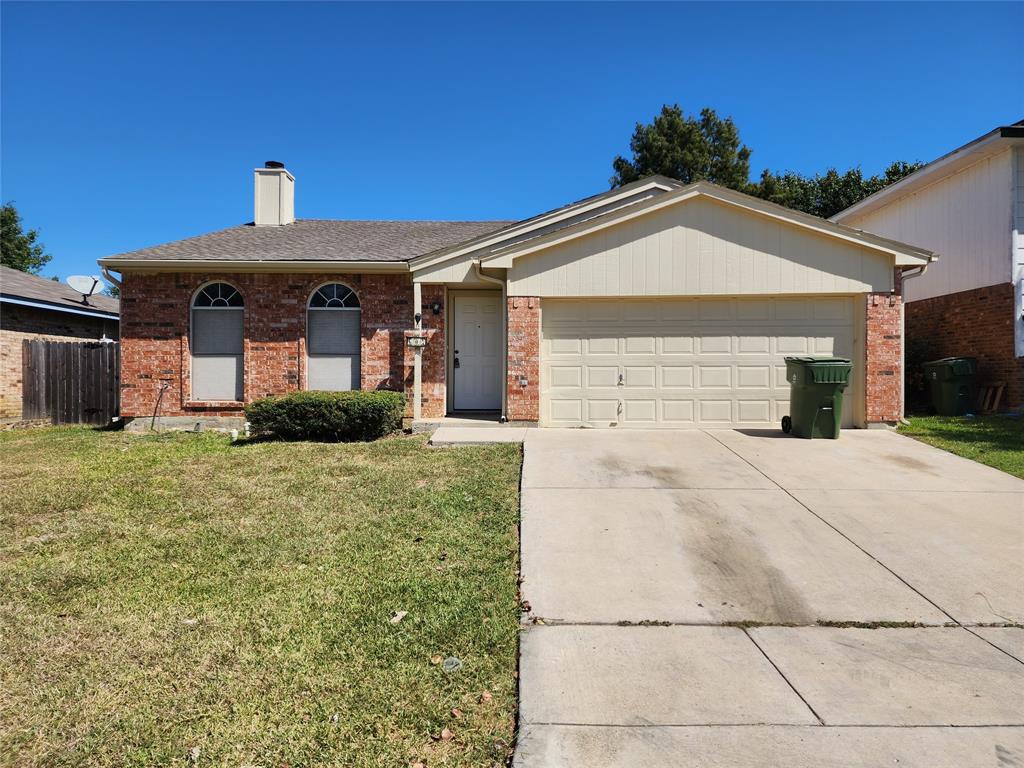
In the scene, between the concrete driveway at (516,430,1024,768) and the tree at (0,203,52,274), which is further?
the tree at (0,203,52,274)

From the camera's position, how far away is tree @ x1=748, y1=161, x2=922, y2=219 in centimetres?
2948

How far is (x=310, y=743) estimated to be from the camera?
2451 millimetres

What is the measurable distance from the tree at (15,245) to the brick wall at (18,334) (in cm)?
3007

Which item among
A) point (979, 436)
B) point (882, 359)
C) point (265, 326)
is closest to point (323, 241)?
point (265, 326)

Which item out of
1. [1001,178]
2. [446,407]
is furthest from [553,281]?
[1001,178]

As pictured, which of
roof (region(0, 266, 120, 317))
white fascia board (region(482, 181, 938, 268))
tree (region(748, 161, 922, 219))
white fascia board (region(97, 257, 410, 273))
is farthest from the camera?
tree (region(748, 161, 922, 219))

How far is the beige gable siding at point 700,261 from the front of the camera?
959 cm

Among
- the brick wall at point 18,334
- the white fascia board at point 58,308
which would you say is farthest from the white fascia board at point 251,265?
the brick wall at point 18,334

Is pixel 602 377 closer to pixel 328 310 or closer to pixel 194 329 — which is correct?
pixel 328 310

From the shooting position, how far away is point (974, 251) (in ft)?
38.9

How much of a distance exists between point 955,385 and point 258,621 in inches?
495

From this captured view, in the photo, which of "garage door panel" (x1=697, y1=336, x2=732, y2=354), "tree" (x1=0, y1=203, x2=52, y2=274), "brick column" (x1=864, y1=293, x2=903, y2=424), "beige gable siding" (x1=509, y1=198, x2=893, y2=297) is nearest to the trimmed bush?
"beige gable siding" (x1=509, y1=198, x2=893, y2=297)

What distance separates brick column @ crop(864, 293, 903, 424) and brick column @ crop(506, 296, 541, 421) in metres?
5.45

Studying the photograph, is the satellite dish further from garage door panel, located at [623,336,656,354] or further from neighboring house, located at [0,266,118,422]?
garage door panel, located at [623,336,656,354]
